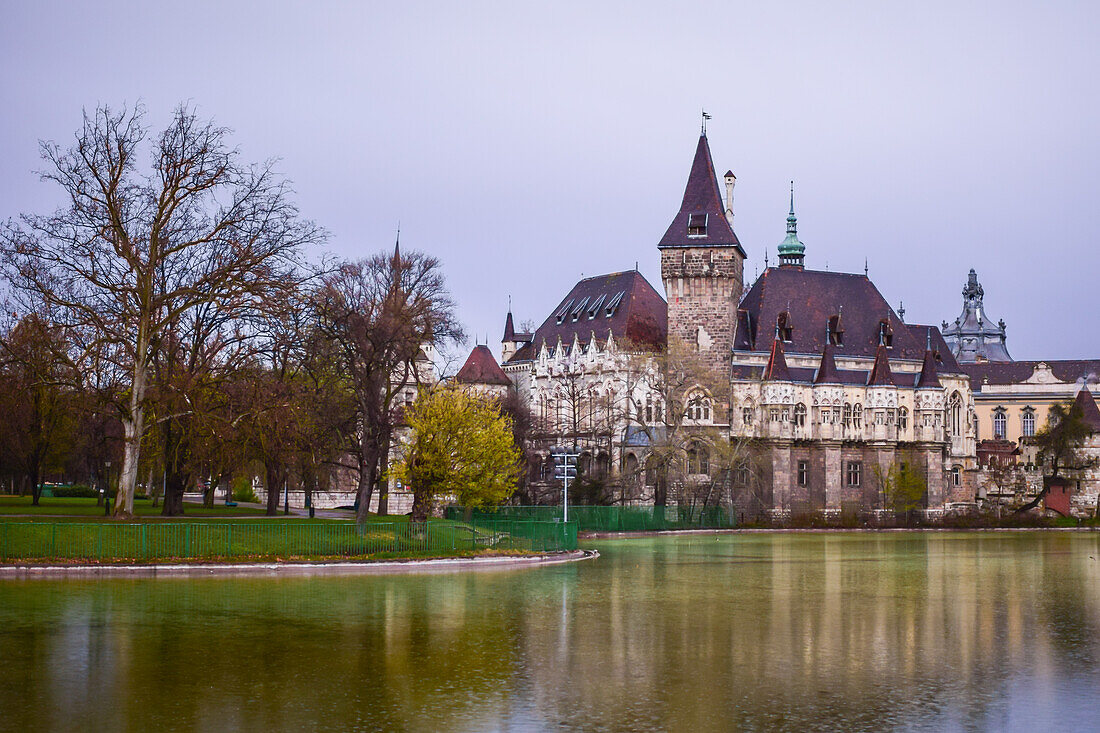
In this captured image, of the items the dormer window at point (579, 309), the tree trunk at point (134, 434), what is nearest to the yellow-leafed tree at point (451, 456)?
the tree trunk at point (134, 434)

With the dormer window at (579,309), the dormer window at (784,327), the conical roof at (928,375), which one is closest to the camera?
the dormer window at (784,327)

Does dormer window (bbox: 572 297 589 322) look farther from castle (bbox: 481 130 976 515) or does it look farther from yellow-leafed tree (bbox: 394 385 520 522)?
yellow-leafed tree (bbox: 394 385 520 522)

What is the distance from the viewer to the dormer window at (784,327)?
3693 inches

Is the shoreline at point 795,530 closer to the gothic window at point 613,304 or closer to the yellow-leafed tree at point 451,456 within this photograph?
the yellow-leafed tree at point 451,456

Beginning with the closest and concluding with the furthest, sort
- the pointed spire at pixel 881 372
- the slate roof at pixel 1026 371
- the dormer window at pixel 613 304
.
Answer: the pointed spire at pixel 881 372
the dormer window at pixel 613 304
the slate roof at pixel 1026 371

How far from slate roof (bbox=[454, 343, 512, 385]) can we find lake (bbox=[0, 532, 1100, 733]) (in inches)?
3133

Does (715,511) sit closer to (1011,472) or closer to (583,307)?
(583,307)

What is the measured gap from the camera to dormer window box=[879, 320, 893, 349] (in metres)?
96.4

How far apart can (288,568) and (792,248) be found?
103m

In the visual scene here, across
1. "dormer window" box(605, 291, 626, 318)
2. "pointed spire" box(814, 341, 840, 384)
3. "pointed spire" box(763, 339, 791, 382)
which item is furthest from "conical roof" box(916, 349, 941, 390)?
"dormer window" box(605, 291, 626, 318)

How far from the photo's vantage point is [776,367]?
90250mm

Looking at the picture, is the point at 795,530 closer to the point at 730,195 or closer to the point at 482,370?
the point at 730,195

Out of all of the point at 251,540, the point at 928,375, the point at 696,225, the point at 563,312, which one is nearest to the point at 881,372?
the point at 928,375

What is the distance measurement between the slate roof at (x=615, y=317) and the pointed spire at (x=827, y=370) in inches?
453
